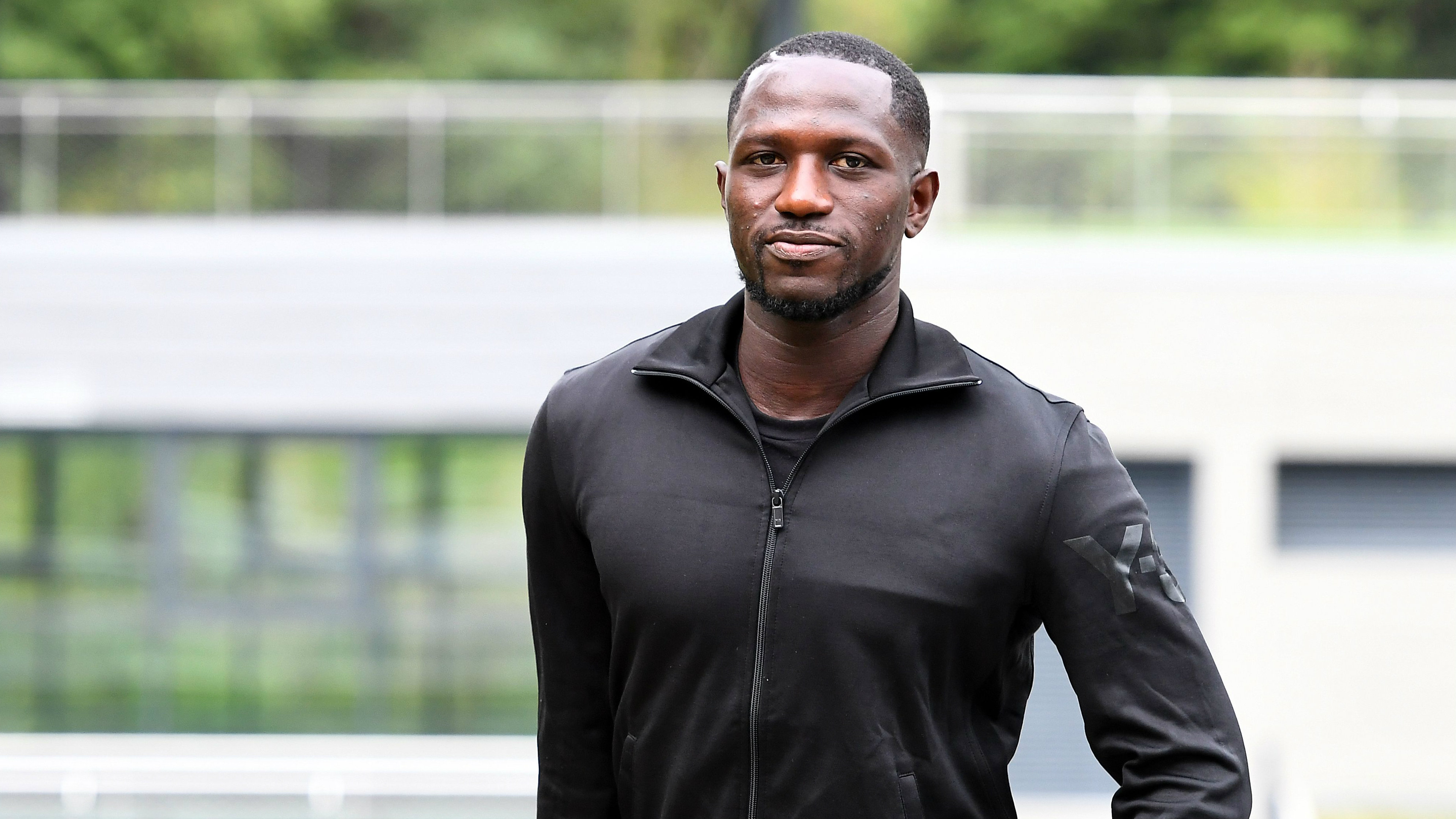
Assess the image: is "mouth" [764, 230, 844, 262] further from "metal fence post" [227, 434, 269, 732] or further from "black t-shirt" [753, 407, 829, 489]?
"metal fence post" [227, 434, 269, 732]

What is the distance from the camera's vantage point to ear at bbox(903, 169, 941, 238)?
198 cm

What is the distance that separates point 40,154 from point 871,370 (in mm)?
11047

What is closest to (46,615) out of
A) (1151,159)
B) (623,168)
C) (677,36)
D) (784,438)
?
(623,168)

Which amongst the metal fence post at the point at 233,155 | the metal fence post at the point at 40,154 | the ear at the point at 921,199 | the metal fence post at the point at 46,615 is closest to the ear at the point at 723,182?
the ear at the point at 921,199

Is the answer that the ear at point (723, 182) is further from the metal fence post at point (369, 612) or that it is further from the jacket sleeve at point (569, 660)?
the metal fence post at point (369, 612)

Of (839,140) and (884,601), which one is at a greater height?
(839,140)

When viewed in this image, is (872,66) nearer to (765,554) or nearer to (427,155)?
(765,554)

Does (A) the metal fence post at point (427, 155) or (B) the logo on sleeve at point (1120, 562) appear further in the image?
(A) the metal fence post at point (427, 155)

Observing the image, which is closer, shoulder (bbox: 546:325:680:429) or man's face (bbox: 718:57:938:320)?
man's face (bbox: 718:57:938:320)

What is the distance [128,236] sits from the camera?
11406 mm

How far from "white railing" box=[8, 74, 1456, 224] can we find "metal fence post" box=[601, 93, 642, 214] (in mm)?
12

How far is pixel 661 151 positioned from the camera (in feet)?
38.3

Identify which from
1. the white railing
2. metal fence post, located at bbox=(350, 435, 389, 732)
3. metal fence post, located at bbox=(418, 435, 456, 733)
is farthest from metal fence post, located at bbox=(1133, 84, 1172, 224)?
metal fence post, located at bbox=(350, 435, 389, 732)

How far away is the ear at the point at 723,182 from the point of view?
1.96 m
